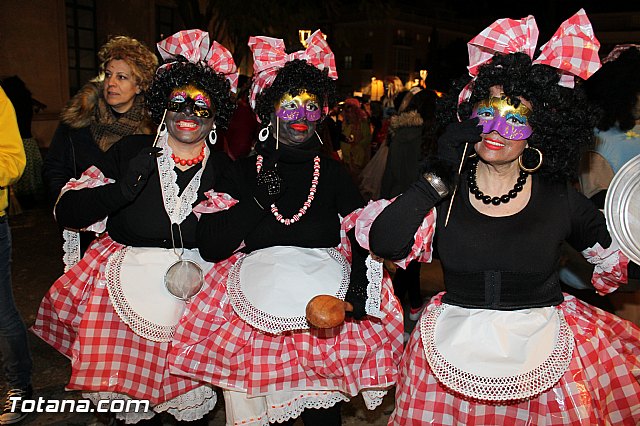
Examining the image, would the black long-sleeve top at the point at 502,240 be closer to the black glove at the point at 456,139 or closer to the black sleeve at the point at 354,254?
the black glove at the point at 456,139

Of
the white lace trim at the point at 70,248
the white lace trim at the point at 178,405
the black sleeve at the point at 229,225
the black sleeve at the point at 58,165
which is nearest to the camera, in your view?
the black sleeve at the point at 229,225

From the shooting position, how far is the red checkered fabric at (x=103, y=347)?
260cm

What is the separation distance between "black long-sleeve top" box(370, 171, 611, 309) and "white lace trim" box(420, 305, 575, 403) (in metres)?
0.22

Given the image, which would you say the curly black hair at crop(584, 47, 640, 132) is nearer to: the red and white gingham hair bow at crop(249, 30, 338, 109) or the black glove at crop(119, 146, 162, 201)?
the red and white gingham hair bow at crop(249, 30, 338, 109)

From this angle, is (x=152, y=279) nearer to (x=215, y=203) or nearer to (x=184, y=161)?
(x=215, y=203)

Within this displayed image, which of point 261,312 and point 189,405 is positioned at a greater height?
point 261,312

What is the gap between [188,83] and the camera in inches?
109

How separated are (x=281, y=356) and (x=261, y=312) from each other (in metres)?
0.23

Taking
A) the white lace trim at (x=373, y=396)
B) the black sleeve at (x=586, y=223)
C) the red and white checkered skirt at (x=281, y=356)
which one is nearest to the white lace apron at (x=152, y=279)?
the red and white checkered skirt at (x=281, y=356)

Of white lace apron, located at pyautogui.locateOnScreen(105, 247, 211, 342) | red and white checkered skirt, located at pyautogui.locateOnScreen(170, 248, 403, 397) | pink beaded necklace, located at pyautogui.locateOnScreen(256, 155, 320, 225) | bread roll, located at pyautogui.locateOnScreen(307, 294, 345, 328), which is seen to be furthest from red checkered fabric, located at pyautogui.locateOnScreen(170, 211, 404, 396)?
bread roll, located at pyautogui.locateOnScreen(307, 294, 345, 328)

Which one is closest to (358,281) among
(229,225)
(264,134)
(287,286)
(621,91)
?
(287,286)

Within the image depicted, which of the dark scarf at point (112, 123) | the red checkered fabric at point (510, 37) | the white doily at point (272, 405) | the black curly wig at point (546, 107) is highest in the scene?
the red checkered fabric at point (510, 37)

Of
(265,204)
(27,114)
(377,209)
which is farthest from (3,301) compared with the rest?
(27,114)

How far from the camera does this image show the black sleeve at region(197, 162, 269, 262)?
2.59 metres
